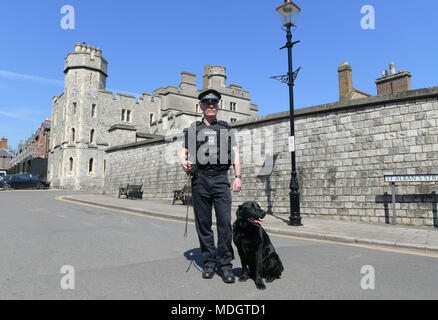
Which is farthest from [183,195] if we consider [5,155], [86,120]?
[5,155]

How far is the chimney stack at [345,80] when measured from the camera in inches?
810

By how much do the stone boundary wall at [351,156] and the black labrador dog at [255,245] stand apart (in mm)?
6338

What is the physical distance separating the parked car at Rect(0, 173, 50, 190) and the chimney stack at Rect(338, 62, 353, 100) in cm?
2885

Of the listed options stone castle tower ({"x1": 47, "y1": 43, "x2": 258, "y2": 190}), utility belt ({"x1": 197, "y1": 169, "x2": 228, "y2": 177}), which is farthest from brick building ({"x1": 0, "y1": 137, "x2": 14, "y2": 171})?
utility belt ({"x1": 197, "y1": 169, "x2": 228, "y2": 177})

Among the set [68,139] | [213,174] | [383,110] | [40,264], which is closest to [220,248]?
[213,174]

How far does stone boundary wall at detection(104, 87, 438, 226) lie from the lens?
302 inches

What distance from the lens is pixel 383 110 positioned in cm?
838

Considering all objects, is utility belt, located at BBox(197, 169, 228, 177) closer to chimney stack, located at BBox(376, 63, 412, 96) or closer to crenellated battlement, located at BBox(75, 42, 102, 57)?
chimney stack, located at BBox(376, 63, 412, 96)

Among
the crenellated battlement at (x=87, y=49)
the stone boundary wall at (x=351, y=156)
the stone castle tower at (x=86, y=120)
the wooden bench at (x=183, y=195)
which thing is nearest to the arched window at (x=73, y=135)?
the stone castle tower at (x=86, y=120)

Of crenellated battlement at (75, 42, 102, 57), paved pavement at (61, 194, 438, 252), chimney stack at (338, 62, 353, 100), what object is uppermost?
crenellated battlement at (75, 42, 102, 57)

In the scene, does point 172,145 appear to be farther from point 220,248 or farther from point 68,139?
point 68,139
